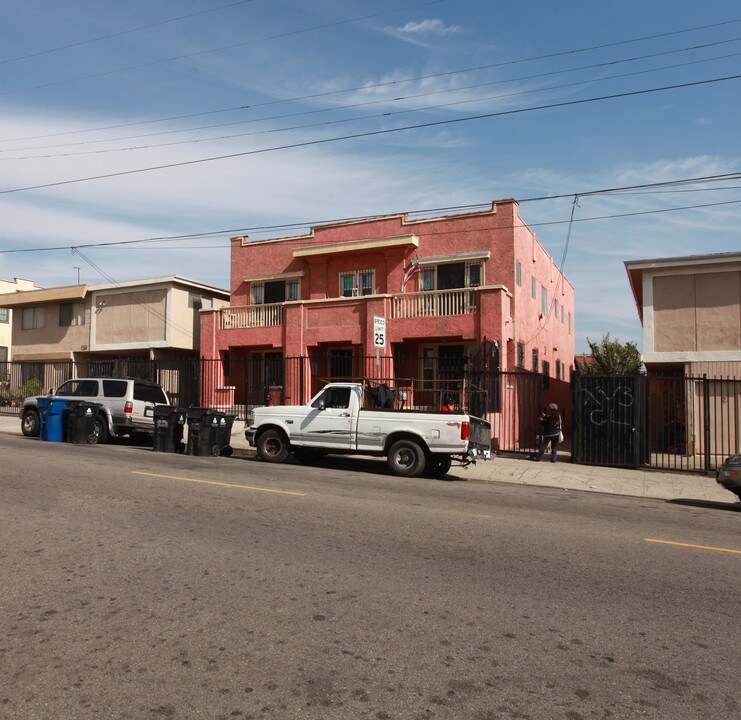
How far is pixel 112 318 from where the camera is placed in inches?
1251

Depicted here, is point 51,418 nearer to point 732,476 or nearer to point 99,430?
point 99,430

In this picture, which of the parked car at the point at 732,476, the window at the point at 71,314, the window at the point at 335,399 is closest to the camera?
the parked car at the point at 732,476

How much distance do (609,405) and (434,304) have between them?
7.76m

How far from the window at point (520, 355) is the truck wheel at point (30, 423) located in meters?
15.1

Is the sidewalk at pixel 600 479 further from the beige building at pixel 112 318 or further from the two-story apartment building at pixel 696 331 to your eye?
the beige building at pixel 112 318

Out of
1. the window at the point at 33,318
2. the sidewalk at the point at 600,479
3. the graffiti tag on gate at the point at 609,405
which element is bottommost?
the sidewalk at the point at 600,479

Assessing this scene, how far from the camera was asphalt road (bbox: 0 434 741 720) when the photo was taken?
3799mm

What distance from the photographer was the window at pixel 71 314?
109 feet

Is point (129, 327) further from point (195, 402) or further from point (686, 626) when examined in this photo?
point (686, 626)

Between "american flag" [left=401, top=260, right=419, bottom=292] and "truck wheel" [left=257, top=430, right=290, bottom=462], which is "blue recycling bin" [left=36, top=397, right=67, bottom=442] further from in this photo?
"american flag" [left=401, top=260, right=419, bottom=292]

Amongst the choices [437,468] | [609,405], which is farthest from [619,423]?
[437,468]

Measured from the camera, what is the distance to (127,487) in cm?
1026

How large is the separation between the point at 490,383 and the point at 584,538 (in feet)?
39.2

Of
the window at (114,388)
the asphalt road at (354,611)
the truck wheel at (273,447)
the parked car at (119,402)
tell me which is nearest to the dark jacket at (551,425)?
the truck wheel at (273,447)
